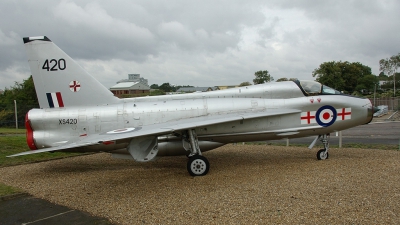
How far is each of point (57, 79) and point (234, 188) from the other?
20.2ft

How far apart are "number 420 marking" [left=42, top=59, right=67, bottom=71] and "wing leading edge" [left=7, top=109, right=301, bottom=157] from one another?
264 centimetres

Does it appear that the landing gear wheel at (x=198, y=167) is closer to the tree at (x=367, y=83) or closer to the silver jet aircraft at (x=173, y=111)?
the silver jet aircraft at (x=173, y=111)

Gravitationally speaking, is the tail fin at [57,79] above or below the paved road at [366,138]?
above

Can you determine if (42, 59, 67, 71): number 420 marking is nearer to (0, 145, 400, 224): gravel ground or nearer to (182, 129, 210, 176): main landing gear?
(0, 145, 400, 224): gravel ground

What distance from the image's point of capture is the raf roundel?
8.84 m

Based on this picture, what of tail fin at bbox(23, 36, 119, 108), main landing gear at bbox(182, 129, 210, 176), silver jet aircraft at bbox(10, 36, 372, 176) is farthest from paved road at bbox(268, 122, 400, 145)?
tail fin at bbox(23, 36, 119, 108)

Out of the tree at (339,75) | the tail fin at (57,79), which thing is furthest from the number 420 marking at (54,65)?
the tree at (339,75)

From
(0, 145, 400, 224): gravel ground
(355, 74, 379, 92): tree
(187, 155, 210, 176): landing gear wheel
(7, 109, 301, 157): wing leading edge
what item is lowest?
(0, 145, 400, 224): gravel ground

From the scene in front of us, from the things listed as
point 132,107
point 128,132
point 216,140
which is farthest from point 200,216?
point 132,107

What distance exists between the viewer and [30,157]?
11.5 meters

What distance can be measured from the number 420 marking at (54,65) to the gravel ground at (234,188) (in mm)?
3258

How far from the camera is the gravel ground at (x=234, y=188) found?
4.83m

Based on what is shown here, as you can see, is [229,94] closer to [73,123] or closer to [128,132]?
[128,132]

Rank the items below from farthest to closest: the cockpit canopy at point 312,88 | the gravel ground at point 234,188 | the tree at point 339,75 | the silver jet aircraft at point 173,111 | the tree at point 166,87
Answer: the tree at point 166,87
the tree at point 339,75
the cockpit canopy at point 312,88
the silver jet aircraft at point 173,111
the gravel ground at point 234,188
